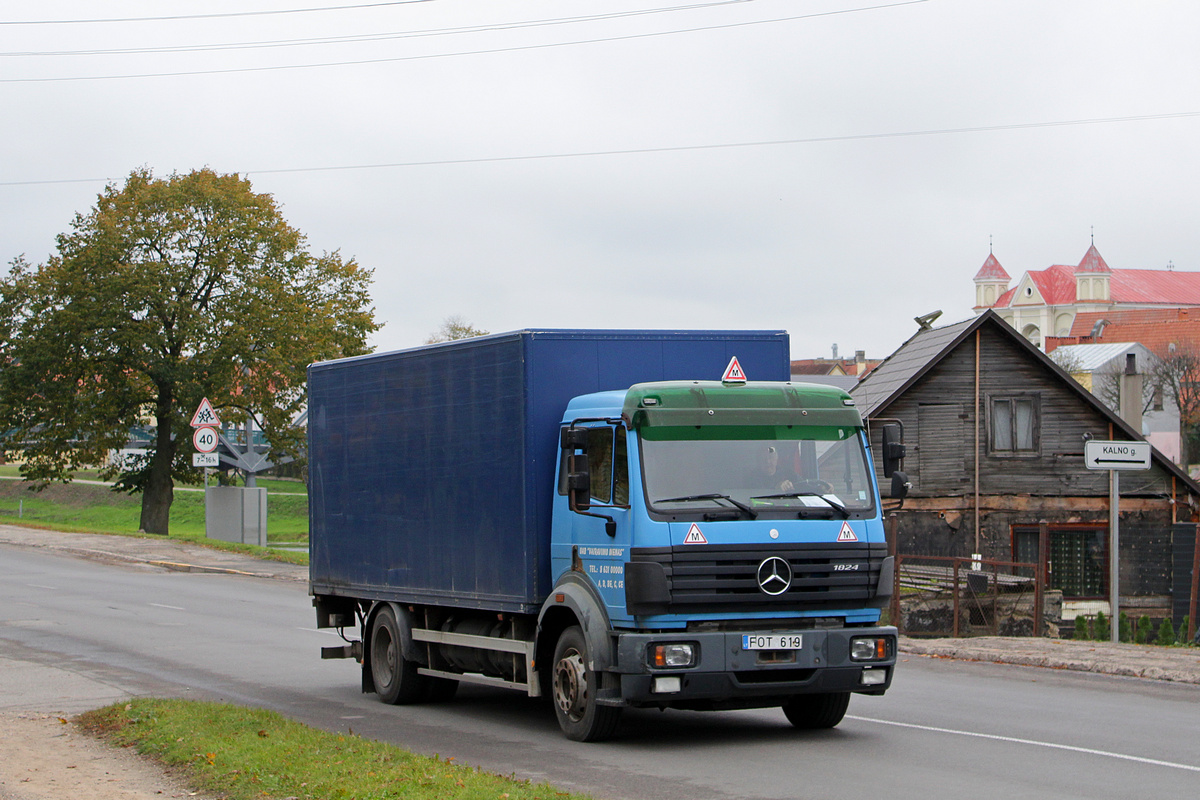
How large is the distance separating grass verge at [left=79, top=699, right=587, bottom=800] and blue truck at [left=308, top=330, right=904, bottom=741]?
60.5 inches

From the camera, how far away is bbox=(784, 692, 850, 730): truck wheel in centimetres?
1027

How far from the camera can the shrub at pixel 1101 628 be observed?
30.9m

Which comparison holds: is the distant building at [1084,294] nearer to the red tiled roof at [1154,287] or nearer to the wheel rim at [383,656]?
the red tiled roof at [1154,287]

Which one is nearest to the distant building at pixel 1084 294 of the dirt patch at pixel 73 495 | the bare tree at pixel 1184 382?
the bare tree at pixel 1184 382

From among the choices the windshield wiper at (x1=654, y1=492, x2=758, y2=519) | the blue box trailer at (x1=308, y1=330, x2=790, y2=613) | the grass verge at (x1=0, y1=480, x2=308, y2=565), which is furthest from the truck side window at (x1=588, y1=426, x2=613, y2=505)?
the grass verge at (x1=0, y1=480, x2=308, y2=565)

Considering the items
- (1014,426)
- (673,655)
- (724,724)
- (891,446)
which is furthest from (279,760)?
(1014,426)

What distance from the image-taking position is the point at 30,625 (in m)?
18.8

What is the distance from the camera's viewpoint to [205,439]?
3030cm

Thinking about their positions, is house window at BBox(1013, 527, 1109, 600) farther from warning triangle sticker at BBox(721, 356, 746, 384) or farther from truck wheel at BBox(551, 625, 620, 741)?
truck wheel at BBox(551, 625, 620, 741)

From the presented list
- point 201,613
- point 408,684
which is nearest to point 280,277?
point 201,613

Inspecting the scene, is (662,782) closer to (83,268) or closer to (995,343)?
(995,343)

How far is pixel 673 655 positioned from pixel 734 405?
1749 mm

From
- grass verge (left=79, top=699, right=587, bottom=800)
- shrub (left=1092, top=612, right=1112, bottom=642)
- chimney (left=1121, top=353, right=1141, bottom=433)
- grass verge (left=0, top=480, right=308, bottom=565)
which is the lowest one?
shrub (left=1092, top=612, right=1112, bottom=642)

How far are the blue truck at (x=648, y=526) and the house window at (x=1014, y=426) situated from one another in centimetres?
2519
